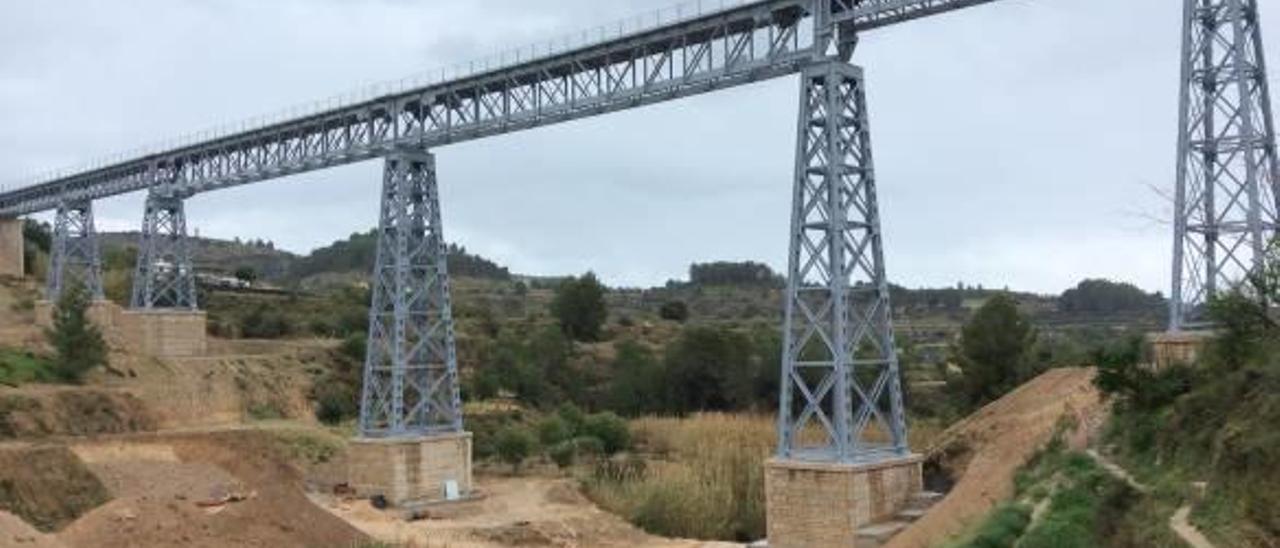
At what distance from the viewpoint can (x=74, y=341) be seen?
1676 inches

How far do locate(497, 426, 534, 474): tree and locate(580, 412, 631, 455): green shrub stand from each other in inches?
104

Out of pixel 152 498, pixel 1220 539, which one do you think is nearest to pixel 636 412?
pixel 152 498

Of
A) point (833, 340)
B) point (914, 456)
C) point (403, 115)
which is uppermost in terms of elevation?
point (403, 115)

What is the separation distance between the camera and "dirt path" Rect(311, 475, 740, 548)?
2933 centimetres

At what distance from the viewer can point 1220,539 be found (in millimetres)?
10477

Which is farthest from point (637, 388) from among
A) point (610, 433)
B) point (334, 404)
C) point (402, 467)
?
point (402, 467)

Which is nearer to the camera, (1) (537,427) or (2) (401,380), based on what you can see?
(2) (401,380)

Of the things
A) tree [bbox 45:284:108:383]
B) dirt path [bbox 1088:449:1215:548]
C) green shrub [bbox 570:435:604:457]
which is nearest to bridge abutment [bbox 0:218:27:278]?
tree [bbox 45:284:108:383]

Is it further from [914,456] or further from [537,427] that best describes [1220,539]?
[537,427]

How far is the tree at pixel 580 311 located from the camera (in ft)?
241

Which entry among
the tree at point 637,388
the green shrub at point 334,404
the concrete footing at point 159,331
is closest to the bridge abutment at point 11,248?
the concrete footing at point 159,331

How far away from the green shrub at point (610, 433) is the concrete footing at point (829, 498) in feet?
72.2

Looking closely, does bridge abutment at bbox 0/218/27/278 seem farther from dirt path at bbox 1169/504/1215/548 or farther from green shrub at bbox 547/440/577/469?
dirt path at bbox 1169/504/1215/548

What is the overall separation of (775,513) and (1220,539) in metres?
12.6
